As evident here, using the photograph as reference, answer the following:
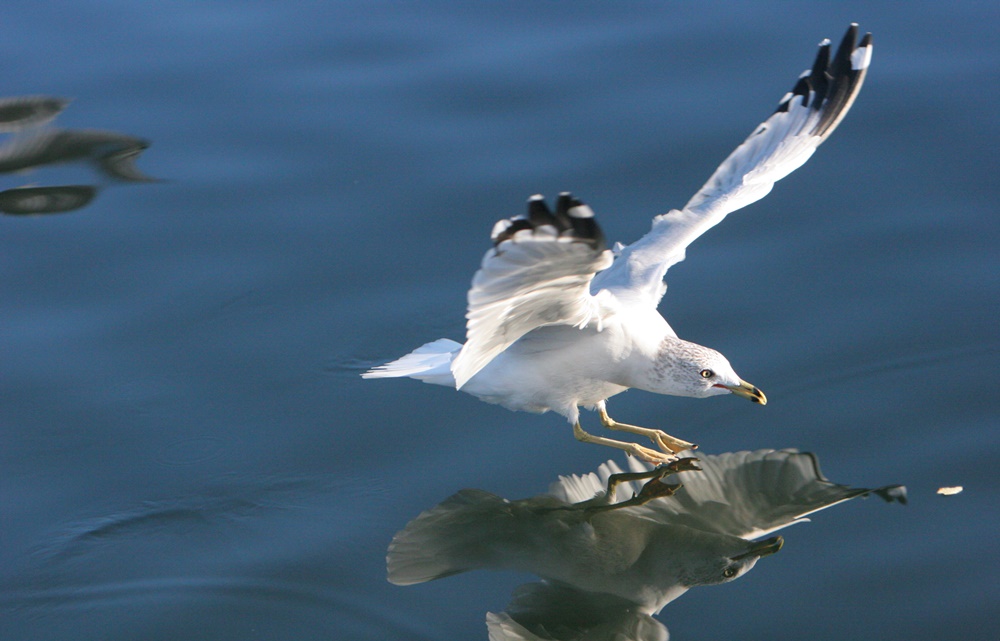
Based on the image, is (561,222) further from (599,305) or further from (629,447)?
(629,447)

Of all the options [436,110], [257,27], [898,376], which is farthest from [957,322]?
[257,27]

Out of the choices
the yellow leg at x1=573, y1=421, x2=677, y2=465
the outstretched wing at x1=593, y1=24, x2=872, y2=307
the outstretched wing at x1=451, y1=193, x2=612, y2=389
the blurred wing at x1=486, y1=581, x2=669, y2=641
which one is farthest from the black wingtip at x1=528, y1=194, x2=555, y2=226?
the outstretched wing at x1=593, y1=24, x2=872, y2=307

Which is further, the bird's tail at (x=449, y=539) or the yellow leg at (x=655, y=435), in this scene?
the yellow leg at (x=655, y=435)

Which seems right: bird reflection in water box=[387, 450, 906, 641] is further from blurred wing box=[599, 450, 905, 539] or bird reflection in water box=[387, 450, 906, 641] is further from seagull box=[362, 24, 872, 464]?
seagull box=[362, 24, 872, 464]

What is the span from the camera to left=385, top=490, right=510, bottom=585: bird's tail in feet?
13.5

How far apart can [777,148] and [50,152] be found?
411 cm

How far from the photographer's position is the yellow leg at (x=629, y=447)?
4.74 metres

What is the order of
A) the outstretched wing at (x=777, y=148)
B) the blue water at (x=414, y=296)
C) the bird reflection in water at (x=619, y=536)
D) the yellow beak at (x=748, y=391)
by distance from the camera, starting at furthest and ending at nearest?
the outstretched wing at (x=777, y=148) < the yellow beak at (x=748, y=391) < the blue water at (x=414, y=296) < the bird reflection in water at (x=619, y=536)

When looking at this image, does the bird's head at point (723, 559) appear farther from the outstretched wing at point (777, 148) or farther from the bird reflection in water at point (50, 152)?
the bird reflection in water at point (50, 152)

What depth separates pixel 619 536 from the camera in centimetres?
436

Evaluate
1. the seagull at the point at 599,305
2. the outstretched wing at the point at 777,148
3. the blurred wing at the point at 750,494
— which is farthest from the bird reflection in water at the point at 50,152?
the blurred wing at the point at 750,494

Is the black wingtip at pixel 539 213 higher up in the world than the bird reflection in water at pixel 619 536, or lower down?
higher up

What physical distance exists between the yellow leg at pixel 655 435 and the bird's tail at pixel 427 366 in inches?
27.2

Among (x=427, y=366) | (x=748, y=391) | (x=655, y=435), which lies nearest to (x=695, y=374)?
(x=748, y=391)
